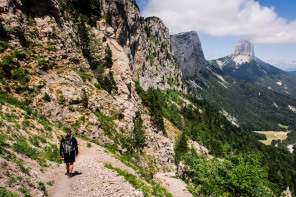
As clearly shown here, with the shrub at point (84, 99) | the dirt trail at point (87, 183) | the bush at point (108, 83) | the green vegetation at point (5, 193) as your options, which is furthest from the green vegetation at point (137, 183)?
the bush at point (108, 83)

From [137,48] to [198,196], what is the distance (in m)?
84.0

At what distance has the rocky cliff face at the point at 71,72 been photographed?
22109mm

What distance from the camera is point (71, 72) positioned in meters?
28.4

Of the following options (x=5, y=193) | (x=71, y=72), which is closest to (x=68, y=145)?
(x=5, y=193)

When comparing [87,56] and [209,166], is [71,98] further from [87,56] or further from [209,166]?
[209,166]

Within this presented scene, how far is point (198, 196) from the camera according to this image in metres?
24.0

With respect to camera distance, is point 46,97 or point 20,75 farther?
point 46,97

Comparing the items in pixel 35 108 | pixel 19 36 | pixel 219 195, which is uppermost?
pixel 19 36

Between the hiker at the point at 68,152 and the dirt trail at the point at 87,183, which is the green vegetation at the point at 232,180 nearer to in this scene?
the dirt trail at the point at 87,183

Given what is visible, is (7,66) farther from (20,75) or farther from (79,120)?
(79,120)

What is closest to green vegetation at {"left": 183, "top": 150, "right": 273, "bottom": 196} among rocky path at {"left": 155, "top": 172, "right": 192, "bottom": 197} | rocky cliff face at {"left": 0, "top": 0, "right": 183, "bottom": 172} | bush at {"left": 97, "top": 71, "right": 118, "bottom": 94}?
rocky path at {"left": 155, "top": 172, "right": 192, "bottom": 197}

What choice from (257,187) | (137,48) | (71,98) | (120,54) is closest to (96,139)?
(71,98)

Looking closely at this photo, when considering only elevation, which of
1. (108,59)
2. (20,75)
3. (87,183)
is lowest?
(87,183)

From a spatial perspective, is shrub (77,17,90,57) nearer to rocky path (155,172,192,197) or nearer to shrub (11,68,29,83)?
shrub (11,68,29,83)
